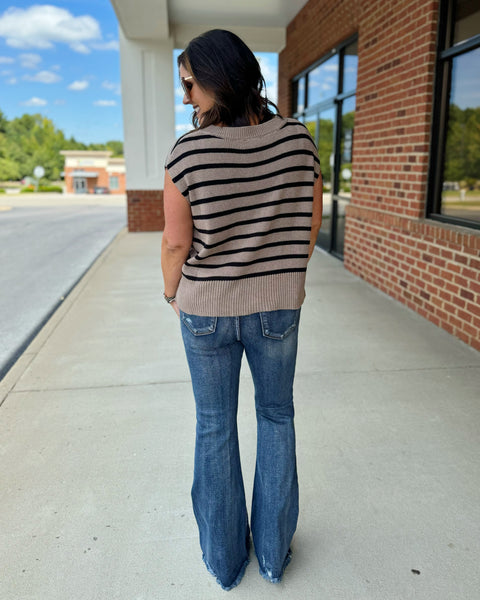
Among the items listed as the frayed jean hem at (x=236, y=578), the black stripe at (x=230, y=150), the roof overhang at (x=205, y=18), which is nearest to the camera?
the black stripe at (x=230, y=150)

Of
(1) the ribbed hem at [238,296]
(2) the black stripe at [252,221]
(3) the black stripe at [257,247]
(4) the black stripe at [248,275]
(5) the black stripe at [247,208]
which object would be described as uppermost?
(5) the black stripe at [247,208]

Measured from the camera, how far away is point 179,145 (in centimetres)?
149

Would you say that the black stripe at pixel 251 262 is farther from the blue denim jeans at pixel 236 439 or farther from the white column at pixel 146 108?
the white column at pixel 146 108

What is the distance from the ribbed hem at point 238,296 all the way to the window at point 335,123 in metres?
5.82

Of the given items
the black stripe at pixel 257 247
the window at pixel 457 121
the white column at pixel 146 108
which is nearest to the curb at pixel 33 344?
the black stripe at pixel 257 247

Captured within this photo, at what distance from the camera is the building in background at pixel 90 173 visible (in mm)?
68938

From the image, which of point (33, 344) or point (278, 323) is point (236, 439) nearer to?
point (278, 323)

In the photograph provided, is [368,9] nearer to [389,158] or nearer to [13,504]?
[389,158]

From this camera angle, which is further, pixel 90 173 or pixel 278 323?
pixel 90 173

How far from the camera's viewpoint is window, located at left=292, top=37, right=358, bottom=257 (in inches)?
300

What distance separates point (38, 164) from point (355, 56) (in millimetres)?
84088

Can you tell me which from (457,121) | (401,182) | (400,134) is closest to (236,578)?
(457,121)

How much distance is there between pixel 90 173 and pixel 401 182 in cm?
6861

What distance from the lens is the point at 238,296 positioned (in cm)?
160
